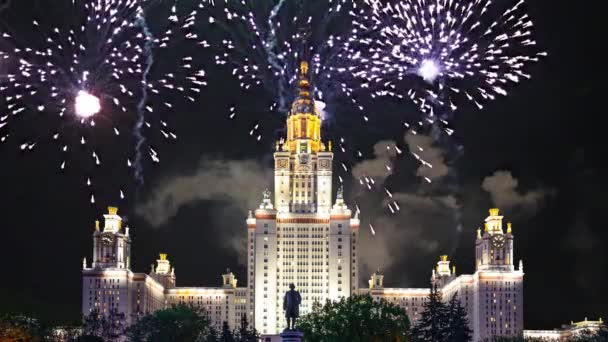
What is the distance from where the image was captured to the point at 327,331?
556 feet

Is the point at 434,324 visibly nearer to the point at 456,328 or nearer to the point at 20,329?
the point at 456,328

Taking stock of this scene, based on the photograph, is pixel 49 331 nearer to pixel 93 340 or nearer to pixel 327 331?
pixel 93 340

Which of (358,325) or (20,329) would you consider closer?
(20,329)

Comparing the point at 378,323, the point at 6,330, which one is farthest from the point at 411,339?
the point at 6,330

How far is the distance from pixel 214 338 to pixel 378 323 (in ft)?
109

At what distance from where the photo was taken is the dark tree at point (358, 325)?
166 meters

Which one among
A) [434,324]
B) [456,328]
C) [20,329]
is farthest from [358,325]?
[20,329]

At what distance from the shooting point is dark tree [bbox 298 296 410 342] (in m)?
166

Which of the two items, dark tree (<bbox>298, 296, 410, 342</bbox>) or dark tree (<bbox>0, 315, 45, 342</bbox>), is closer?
dark tree (<bbox>0, 315, 45, 342</bbox>)

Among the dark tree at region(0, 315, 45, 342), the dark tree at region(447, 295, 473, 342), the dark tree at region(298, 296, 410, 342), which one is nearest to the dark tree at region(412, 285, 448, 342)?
the dark tree at region(447, 295, 473, 342)

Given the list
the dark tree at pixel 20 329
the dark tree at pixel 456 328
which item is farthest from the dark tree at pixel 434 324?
the dark tree at pixel 20 329

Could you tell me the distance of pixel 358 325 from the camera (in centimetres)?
16850

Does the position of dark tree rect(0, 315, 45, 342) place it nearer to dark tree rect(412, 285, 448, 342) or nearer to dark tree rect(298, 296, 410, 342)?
dark tree rect(298, 296, 410, 342)

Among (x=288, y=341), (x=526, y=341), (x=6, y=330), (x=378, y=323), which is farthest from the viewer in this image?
(x=526, y=341)
